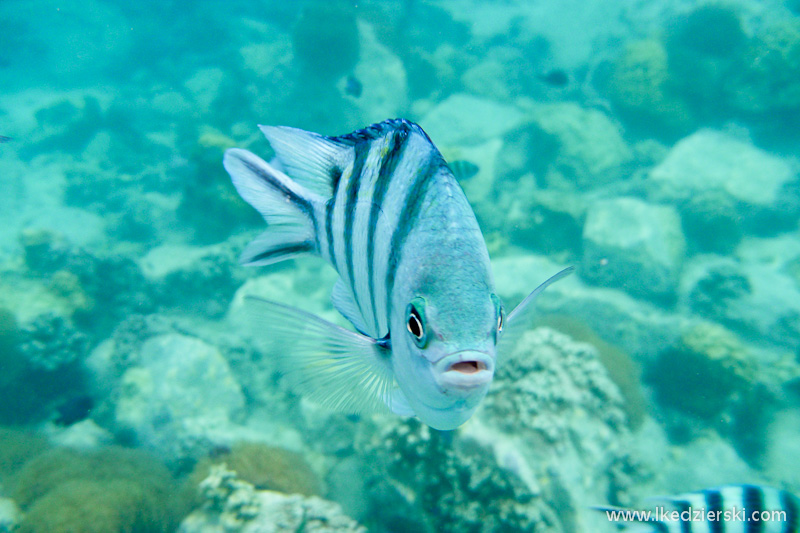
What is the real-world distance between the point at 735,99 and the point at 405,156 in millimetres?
14009

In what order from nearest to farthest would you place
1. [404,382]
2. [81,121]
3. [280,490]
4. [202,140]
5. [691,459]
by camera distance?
[404,382], [280,490], [691,459], [202,140], [81,121]

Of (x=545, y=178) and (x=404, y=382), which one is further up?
(x=545, y=178)

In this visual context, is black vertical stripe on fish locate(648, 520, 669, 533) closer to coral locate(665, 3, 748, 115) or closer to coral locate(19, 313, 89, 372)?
coral locate(19, 313, 89, 372)

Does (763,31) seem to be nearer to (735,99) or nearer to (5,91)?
(735,99)

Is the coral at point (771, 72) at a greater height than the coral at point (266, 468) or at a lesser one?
greater

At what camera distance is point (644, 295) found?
690 cm

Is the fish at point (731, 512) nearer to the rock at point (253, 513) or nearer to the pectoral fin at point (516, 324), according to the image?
the pectoral fin at point (516, 324)

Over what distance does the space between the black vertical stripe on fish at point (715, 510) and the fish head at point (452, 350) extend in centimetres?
211

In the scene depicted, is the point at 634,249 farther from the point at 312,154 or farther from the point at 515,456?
the point at 312,154

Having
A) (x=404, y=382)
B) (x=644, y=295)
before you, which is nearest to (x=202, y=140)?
(x=404, y=382)

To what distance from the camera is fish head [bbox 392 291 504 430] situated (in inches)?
28.2

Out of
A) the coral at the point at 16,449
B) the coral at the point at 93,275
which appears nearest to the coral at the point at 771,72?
the coral at the point at 93,275

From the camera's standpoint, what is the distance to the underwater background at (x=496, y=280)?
3.28m

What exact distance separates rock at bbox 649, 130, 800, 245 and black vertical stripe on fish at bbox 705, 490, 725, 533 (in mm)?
7913
